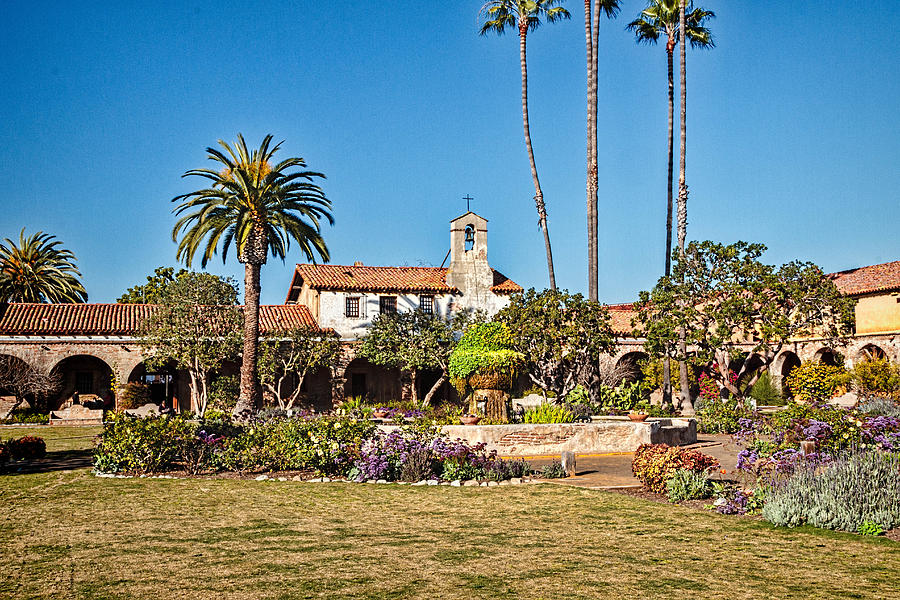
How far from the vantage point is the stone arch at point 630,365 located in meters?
40.0

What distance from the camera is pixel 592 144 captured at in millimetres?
32031

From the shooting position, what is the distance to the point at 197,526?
32.3 ft

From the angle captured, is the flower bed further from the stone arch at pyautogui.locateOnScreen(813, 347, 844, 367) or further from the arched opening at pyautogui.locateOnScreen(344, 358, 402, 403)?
the stone arch at pyautogui.locateOnScreen(813, 347, 844, 367)

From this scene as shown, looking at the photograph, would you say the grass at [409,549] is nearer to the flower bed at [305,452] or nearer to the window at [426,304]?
the flower bed at [305,452]

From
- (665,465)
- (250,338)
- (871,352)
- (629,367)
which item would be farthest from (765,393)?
(665,465)

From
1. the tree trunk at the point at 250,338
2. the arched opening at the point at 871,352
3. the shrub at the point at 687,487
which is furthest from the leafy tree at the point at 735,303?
the shrub at the point at 687,487

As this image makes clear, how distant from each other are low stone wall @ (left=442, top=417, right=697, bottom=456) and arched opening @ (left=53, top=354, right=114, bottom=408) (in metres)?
23.1

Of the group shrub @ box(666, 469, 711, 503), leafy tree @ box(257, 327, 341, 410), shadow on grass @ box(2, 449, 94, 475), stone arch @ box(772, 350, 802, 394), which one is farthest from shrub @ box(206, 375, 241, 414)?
stone arch @ box(772, 350, 802, 394)

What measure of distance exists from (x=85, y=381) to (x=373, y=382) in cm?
1305

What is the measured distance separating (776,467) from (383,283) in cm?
2806

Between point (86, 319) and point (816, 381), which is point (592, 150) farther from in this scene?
point (86, 319)

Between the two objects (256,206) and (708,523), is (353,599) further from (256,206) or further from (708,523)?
(256,206)

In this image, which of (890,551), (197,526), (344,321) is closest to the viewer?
(890,551)

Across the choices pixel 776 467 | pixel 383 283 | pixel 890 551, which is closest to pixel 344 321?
pixel 383 283
